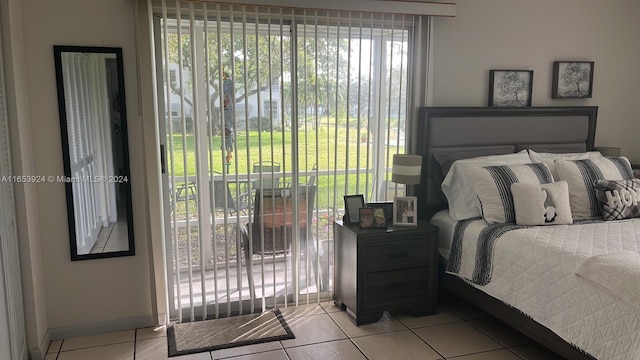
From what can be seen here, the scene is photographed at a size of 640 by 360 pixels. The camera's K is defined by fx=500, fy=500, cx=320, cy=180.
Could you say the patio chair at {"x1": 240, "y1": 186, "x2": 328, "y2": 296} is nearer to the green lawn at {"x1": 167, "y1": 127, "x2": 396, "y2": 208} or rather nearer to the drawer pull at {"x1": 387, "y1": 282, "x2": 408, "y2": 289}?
the green lawn at {"x1": 167, "y1": 127, "x2": 396, "y2": 208}

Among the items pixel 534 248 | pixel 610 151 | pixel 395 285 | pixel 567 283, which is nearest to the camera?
pixel 567 283

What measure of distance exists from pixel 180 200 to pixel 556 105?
120 inches

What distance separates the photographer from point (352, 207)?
339 centimetres

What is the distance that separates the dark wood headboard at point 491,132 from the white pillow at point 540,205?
0.68 metres

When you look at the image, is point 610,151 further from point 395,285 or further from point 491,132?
point 395,285

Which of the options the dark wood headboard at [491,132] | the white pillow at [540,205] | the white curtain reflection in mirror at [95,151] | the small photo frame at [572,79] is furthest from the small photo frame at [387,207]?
the small photo frame at [572,79]

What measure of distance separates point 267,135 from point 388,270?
119 cm

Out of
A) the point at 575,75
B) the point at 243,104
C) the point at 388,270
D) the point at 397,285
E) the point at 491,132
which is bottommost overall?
the point at 397,285

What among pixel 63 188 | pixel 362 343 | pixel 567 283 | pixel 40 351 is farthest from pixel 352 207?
pixel 40 351

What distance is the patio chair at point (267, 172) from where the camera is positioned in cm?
336

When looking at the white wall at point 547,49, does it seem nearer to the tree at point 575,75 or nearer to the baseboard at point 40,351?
the tree at point 575,75

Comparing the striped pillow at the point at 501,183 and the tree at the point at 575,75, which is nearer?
the striped pillow at the point at 501,183

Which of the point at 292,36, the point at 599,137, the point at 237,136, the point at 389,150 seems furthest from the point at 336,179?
the point at 599,137

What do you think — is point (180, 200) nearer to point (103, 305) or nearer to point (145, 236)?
point (145, 236)
